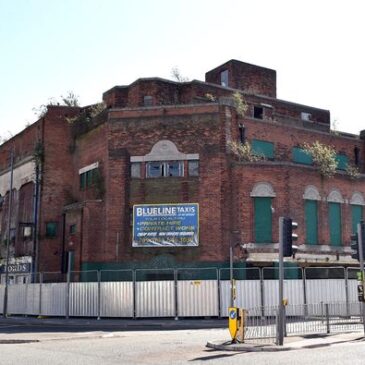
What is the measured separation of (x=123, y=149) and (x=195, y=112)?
15.9 feet

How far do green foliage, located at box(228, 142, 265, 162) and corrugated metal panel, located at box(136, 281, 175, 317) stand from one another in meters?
9.60

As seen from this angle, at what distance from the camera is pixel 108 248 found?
109 ft

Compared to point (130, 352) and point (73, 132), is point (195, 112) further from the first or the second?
point (130, 352)

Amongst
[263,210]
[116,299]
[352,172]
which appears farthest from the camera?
[352,172]

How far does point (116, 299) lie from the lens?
28609 mm

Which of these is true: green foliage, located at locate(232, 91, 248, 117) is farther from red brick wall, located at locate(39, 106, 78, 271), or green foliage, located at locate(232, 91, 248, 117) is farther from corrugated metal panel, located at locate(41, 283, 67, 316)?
corrugated metal panel, located at locate(41, 283, 67, 316)

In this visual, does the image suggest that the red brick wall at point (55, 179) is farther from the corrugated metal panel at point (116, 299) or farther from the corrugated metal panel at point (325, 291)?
the corrugated metal panel at point (325, 291)

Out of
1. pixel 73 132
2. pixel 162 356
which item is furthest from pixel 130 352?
pixel 73 132

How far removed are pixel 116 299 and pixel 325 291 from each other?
1063 cm

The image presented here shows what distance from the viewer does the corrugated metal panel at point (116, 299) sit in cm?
2838

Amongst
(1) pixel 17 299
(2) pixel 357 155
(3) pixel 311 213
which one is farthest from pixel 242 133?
(1) pixel 17 299

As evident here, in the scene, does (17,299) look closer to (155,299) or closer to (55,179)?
(55,179)

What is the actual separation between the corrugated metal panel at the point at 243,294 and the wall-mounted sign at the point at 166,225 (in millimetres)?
4954

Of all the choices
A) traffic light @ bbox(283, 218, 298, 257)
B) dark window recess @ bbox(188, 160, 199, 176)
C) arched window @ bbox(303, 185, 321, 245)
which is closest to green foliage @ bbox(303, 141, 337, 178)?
arched window @ bbox(303, 185, 321, 245)
